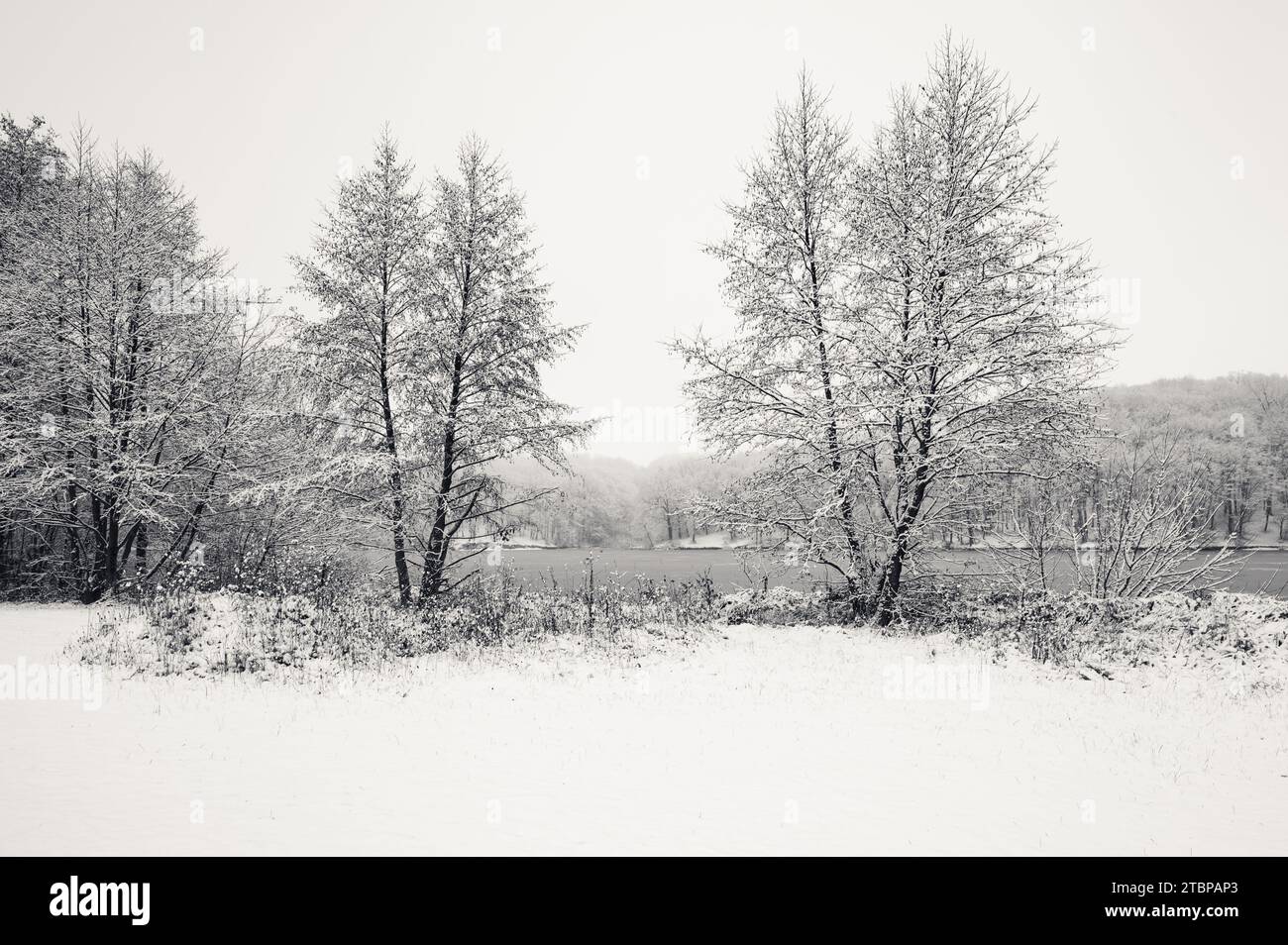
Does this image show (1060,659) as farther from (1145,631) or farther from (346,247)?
(346,247)

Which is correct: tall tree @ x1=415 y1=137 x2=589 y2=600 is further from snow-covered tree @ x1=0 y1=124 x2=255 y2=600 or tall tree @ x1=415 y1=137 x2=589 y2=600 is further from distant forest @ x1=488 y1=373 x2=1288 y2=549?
snow-covered tree @ x1=0 y1=124 x2=255 y2=600

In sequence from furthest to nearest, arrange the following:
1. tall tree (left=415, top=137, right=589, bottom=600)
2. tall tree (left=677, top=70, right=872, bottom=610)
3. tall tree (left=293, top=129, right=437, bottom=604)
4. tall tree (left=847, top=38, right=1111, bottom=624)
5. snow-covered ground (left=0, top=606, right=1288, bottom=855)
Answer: tall tree (left=415, top=137, right=589, bottom=600) < tall tree (left=293, top=129, right=437, bottom=604) < tall tree (left=677, top=70, right=872, bottom=610) < tall tree (left=847, top=38, right=1111, bottom=624) < snow-covered ground (left=0, top=606, right=1288, bottom=855)

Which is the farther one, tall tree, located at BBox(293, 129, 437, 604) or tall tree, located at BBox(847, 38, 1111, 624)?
tall tree, located at BBox(293, 129, 437, 604)

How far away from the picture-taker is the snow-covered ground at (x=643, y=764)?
15.8ft

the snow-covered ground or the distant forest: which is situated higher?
the distant forest

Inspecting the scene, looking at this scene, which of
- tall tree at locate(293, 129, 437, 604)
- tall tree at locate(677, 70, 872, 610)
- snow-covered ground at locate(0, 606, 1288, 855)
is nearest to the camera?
snow-covered ground at locate(0, 606, 1288, 855)

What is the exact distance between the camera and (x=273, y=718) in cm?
756

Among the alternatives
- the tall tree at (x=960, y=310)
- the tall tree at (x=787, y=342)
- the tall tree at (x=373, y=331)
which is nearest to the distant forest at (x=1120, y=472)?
the tall tree at (x=787, y=342)

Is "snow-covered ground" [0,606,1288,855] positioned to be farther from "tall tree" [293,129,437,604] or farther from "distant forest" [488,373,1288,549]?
"tall tree" [293,129,437,604]

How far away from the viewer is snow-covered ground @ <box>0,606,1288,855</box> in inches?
190

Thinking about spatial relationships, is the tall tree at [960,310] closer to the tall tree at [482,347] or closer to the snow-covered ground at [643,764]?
the snow-covered ground at [643,764]

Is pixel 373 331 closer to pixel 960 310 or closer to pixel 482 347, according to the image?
pixel 482 347

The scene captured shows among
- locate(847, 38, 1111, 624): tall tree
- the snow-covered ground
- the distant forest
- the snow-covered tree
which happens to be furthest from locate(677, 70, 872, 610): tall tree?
the snow-covered tree
